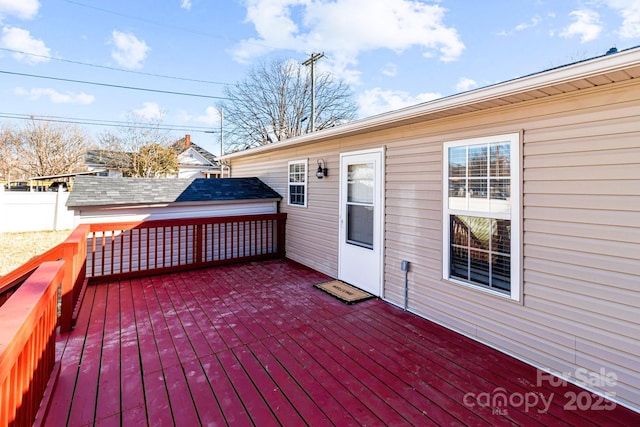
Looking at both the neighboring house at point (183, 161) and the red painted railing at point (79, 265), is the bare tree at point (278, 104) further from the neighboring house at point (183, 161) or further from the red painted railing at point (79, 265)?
the red painted railing at point (79, 265)

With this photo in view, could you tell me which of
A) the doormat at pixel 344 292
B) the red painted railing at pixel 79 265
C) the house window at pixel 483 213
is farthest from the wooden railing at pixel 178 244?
the house window at pixel 483 213

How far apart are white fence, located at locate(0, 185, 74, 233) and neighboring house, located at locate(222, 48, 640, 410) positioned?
10.9 meters

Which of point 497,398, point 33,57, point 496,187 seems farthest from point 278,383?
point 33,57

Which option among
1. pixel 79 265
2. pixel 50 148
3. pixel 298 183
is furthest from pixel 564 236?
pixel 50 148

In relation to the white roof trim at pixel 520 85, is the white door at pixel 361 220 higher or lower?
lower

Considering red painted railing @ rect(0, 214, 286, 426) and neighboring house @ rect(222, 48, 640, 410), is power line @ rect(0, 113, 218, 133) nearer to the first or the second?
red painted railing @ rect(0, 214, 286, 426)

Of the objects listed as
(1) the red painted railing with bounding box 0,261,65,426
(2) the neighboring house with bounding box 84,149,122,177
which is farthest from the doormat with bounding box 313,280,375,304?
(2) the neighboring house with bounding box 84,149,122,177

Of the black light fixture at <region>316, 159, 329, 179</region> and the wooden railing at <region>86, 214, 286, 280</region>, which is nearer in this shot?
the wooden railing at <region>86, 214, 286, 280</region>

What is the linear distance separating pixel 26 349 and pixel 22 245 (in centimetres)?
944

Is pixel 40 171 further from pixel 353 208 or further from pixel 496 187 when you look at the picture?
pixel 496 187

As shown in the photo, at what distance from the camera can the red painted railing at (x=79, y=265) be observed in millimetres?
1446

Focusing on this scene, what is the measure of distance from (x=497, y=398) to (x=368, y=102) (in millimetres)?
20307

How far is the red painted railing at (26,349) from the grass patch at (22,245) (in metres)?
5.55

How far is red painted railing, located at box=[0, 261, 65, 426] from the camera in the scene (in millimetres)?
1257
